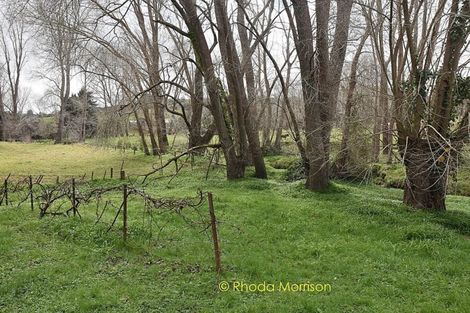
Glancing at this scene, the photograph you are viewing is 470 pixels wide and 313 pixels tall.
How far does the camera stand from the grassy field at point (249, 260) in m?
4.80

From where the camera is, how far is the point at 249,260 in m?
6.00

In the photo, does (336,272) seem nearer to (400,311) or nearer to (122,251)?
(400,311)

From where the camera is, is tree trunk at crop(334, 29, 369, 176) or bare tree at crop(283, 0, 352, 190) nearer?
bare tree at crop(283, 0, 352, 190)

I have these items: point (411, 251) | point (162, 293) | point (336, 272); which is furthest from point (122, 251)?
point (411, 251)

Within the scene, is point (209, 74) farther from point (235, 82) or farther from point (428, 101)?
point (428, 101)

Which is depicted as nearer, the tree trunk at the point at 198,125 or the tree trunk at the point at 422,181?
the tree trunk at the point at 422,181

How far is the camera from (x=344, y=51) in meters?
12.3

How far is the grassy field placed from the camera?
480 centimetres

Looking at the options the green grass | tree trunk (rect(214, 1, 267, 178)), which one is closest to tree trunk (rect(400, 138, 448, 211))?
tree trunk (rect(214, 1, 267, 178))
